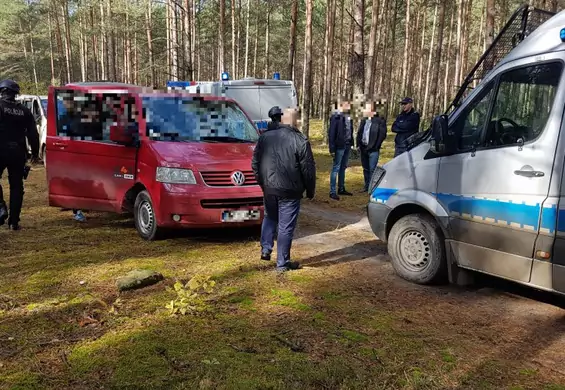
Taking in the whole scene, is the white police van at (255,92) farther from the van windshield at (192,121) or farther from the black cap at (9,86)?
the black cap at (9,86)

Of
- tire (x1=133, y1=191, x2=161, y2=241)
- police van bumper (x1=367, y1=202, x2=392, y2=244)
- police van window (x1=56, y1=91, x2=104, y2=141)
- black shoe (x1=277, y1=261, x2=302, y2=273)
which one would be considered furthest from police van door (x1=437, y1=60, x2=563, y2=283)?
police van window (x1=56, y1=91, x2=104, y2=141)

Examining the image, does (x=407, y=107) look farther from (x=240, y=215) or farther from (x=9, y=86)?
(x=9, y=86)

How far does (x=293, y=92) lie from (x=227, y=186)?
1008cm

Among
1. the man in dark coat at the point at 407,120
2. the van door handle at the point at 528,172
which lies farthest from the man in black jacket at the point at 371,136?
the van door handle at the point at 528,172

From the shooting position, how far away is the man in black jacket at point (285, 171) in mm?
5508

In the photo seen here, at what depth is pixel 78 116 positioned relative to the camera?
7652 millimetres

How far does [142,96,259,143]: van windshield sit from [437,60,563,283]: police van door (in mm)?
3500

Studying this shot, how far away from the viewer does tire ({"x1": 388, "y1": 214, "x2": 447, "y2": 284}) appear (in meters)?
5.30

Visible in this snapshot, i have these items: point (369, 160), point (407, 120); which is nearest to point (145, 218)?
point (369, 160)

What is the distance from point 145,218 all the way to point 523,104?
16.7 ft

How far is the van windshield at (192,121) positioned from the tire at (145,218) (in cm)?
91

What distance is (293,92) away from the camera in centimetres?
1609

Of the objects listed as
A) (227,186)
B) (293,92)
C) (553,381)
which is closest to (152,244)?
(227,186)

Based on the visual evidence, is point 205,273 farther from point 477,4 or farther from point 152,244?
point 477,4
